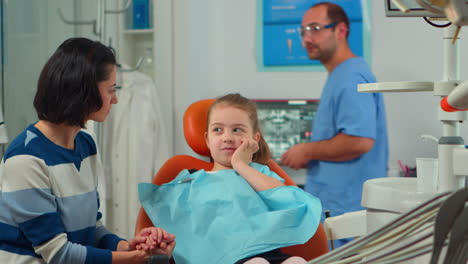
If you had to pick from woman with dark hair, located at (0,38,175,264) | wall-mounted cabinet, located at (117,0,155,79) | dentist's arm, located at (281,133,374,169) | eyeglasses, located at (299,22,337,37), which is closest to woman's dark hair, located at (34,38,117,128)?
woman with dark hair, located at (0,38,175,264)

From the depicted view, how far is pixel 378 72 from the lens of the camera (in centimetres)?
322

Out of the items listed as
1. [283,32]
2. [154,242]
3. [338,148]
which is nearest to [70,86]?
[154,242]

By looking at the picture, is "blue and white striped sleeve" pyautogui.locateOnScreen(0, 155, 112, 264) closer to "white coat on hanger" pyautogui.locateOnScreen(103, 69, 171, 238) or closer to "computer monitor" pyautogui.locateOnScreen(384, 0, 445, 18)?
"computer monitor" pyautogui.locateOnScreen(384, 0, 445, 18)

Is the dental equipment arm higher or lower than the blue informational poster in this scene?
lower

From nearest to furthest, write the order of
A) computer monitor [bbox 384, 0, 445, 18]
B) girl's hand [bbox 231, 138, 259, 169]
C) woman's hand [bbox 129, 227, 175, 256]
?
computer monitor [bbox 384, 0, 445, 18], woman's hand [bbox 129, 227, 175, 256], girl's hand [bbox 231, 138, 259, 169]

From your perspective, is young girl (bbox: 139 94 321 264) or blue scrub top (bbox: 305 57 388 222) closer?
young girl (bbox: 139 94 321 264)

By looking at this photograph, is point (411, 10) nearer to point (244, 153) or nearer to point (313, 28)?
point (244, 153)

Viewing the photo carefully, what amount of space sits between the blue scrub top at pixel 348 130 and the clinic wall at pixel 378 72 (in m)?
0.60

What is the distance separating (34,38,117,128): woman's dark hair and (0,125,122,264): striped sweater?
2.9 inches

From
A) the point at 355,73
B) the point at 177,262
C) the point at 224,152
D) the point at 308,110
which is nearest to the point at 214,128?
the point at 224,152

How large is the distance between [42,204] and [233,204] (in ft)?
1.97

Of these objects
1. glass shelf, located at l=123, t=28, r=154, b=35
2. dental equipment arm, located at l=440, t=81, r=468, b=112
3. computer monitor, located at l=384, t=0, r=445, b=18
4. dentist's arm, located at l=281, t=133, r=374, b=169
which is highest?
glass shelf, located at l=123, t=28, r=154, b=35

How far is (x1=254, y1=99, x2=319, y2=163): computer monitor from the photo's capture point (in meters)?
3.29

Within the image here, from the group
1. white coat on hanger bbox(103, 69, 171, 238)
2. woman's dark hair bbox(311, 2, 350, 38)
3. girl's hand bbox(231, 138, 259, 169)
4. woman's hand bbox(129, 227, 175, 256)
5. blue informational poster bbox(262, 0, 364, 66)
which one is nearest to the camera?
woman's hand bbox(129, 227, 175, 256)
